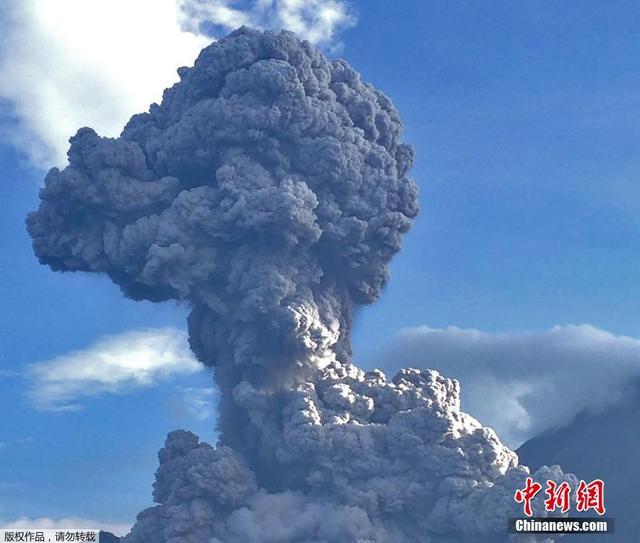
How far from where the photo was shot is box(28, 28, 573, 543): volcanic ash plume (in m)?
55.3

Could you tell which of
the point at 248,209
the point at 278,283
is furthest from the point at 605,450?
the point at 248,209

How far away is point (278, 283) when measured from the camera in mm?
55875

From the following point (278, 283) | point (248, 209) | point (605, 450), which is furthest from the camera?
point (605, 450)

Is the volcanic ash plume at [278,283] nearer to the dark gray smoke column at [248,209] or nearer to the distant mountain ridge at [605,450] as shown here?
the dark gray smoke column at [248,209]

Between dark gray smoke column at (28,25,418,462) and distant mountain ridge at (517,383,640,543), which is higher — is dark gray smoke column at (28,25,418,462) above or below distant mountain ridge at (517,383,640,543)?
above

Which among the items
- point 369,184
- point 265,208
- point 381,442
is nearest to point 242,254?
point 265,208

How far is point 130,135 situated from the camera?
63.5m

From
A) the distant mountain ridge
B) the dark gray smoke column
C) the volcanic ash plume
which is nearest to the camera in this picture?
the volcanic ash plume

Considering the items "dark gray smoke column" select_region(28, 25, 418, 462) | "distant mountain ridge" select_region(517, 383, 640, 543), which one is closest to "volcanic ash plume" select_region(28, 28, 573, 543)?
"dark gray smoke column" select_region(28, 25, 418, 462)

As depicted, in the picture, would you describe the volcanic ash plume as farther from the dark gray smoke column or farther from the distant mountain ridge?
the distant mountain ridge

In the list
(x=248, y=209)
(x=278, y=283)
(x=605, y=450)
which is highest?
(x=248, y=209)

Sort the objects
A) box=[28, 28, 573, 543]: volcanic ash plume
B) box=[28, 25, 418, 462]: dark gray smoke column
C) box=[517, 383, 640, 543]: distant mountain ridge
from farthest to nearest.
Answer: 1. box=[517, 383, 640, 543]: distant mountain ridge
2. box=[28, 25, 418, 462]: dark gray smoke column
3. box=[28, 28, 573, 543]: volcanic ash plume

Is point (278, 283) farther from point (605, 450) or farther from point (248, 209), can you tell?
point (605, 450)

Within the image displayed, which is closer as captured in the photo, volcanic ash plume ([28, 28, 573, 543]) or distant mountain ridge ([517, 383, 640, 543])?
volcanic ash plume ([28, 28, 573, 543])
